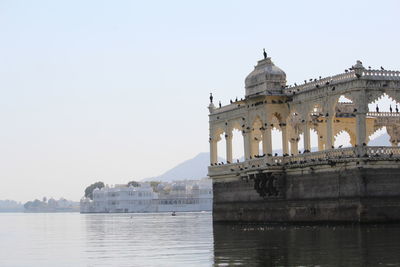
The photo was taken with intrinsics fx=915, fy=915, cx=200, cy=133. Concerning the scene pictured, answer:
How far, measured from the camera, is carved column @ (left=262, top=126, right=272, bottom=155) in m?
67.5

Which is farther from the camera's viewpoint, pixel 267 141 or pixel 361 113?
pixel 267 141

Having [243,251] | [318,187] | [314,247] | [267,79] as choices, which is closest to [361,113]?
[318,187]

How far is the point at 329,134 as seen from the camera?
61656mm

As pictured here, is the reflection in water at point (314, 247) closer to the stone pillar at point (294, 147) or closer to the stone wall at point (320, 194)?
the stone wall at point (320, 194)

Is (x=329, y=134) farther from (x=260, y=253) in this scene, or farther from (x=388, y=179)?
(x=260, y=253)

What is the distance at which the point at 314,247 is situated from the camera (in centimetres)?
3997

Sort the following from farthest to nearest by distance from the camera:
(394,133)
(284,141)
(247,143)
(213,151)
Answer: (213,151), (394,133), (247,143), (284,141)

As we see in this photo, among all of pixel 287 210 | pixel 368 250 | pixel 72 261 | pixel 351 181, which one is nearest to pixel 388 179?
pixel 351 181

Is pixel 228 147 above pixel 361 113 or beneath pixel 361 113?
beneath

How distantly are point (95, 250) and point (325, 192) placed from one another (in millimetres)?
19287

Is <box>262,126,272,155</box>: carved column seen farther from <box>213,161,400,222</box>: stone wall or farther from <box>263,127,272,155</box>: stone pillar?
<box>213,161,400,222</box>: stone wall

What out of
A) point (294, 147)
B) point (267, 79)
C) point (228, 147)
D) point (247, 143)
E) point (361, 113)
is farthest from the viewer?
point (228, 147)

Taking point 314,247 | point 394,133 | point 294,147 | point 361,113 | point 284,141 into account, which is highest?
point 394,133

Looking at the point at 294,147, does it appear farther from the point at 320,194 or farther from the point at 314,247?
the point at 314,247
